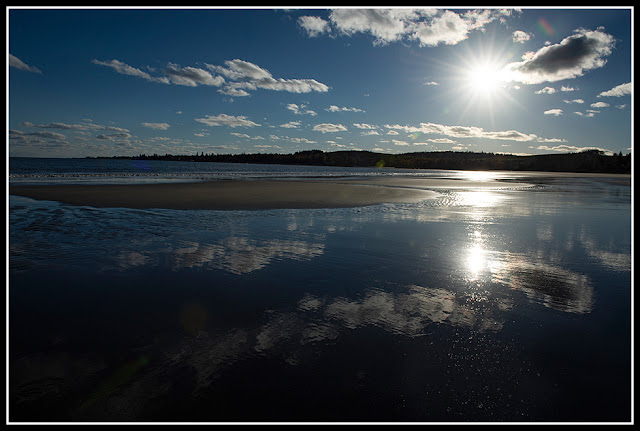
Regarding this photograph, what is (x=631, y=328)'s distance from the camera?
4688 millimetres

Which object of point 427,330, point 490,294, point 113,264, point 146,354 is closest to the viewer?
point 146,354

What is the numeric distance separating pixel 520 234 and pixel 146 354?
36.2 ft

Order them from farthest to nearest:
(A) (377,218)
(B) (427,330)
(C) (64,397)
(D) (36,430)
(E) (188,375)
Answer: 1. (A) (377,218)
2. (B) (427,330)
3. (E) (188,375)
4. (C) (64,397)
5. (D) (36,430)

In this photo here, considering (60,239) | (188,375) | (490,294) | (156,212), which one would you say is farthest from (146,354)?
(156,212)

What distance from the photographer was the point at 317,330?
4523 millimetres

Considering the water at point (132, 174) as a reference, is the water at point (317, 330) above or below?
below

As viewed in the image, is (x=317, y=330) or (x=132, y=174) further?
(x=132, y=174)

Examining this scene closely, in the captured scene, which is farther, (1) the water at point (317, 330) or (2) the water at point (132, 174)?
Result: (2) the water at point (132, 174)

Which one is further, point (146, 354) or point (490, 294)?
point (490, 294)

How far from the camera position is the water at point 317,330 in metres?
3.17

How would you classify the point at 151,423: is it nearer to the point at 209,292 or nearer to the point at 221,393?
the point at 221,393

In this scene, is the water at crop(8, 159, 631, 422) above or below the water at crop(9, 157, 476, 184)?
below

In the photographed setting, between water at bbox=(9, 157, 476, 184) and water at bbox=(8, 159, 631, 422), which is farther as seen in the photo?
water at bbox=(9, 157, 476, 184)

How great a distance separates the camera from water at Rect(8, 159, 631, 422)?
10.4 feet
